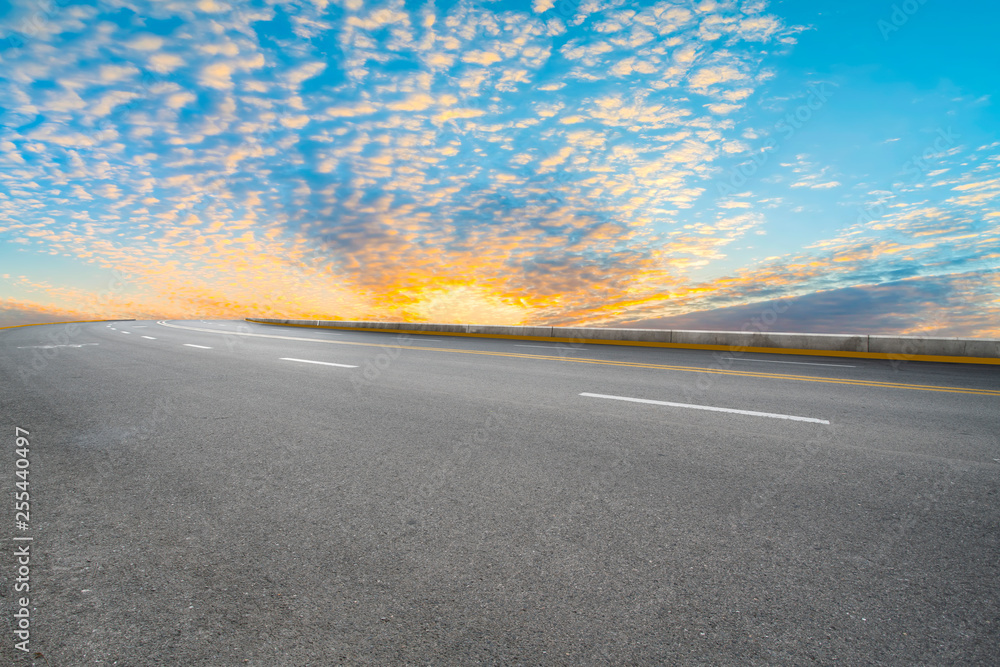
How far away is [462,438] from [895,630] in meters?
3.31

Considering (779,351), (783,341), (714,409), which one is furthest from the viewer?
(783,341)

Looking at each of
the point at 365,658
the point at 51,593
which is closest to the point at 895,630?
the point at 365,658

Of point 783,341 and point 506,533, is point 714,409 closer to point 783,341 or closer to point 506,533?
point 506,533

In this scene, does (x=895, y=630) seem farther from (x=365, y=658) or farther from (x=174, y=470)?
(x=174, y=470)

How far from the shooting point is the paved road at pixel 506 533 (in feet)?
6.53

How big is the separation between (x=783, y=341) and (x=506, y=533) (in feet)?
47.7

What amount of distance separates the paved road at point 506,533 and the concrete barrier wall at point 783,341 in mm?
8486

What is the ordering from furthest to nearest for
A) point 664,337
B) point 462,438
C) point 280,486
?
point 664,337 → point 462,438 → point 280,486

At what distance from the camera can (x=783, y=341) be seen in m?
14.8

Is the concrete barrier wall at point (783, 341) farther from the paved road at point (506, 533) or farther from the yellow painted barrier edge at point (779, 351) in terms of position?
the paved road at point (506, 533)

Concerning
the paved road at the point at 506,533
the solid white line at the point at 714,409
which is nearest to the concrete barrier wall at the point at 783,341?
the paved road at the point at 506,533

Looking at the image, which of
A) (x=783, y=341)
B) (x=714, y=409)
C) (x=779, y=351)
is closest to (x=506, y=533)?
(x=714, y=409)

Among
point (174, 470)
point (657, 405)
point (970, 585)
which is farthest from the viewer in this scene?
point (657, 405)

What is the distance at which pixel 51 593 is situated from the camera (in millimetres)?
2295
